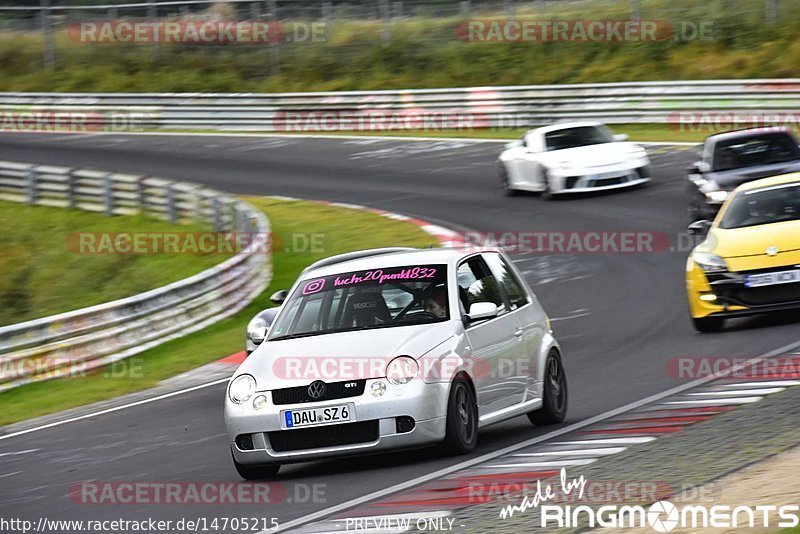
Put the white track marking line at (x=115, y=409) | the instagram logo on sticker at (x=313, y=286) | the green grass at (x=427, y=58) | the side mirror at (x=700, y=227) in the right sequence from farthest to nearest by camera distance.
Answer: the green grass at (x=427, y=58), the side mirror at (x=700, y=227), the white track marking line at (x=115, y=409), the instagram logo on sticker at (x=313, y=286)

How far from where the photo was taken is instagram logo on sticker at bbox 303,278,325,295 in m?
9.76

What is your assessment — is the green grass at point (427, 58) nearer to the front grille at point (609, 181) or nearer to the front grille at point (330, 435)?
the front grille at point (609, 181)

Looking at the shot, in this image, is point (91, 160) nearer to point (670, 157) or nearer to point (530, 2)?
point (530, 2)

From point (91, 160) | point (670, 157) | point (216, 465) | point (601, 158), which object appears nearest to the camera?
point (216, 465)

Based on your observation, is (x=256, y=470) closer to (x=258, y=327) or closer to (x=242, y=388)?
(x=242, y=388)

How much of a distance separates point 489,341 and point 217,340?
26.8ft

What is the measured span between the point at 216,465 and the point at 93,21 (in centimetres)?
3696

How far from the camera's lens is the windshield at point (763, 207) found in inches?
567

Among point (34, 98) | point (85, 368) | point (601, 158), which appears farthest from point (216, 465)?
point (34, 98)

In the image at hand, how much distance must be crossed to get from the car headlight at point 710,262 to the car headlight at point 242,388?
632 cm

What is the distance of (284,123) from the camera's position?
124 feet

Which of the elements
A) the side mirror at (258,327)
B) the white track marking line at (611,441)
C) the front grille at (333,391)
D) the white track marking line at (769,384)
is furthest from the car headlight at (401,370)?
the white track marking line at (769,384)

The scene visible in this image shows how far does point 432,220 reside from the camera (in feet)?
78.8

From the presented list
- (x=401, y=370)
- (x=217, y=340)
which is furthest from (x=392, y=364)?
(x=217, y=340)
